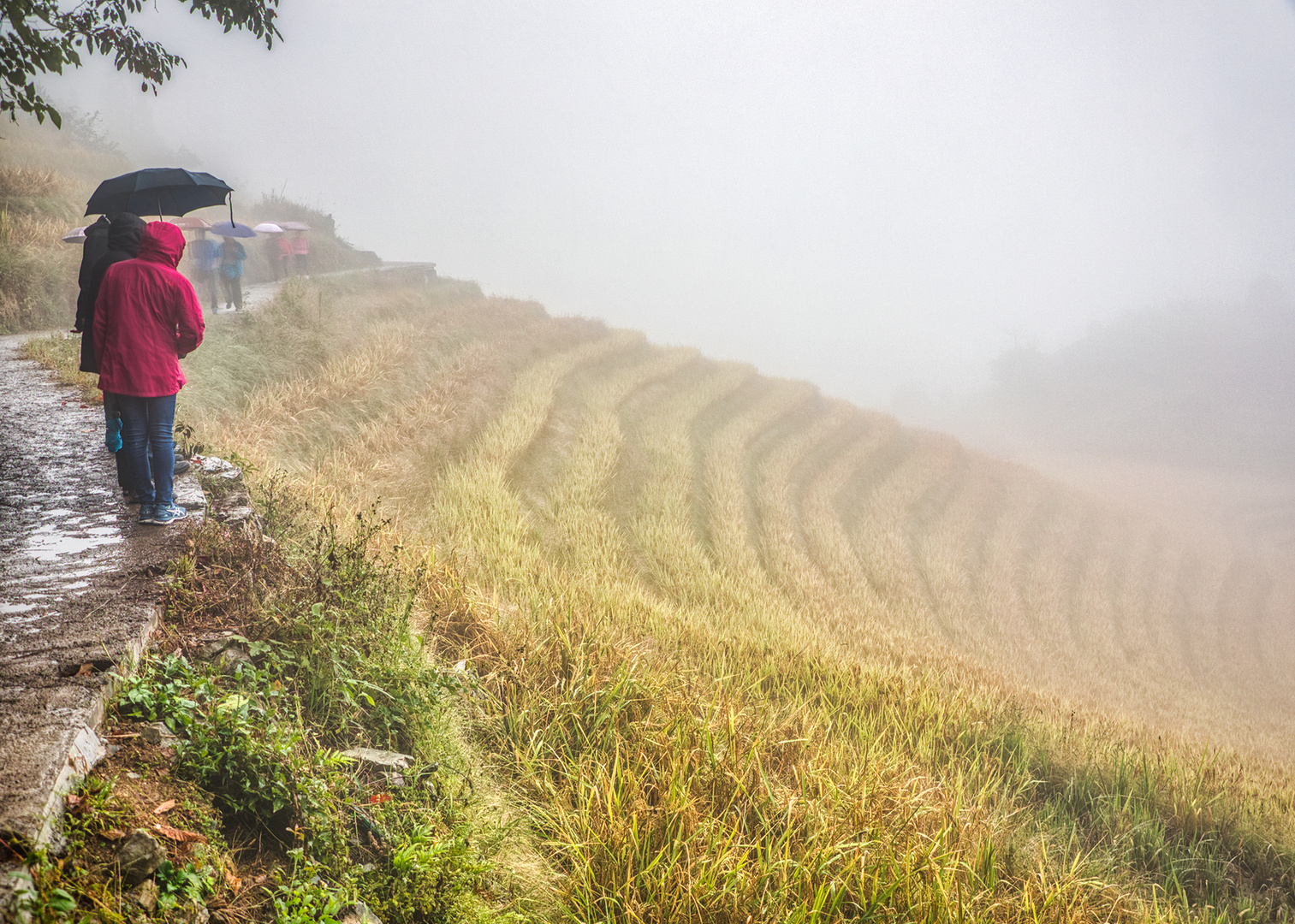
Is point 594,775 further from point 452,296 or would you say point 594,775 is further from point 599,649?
point 452,296

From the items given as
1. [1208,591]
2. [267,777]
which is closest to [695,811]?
[267,777]

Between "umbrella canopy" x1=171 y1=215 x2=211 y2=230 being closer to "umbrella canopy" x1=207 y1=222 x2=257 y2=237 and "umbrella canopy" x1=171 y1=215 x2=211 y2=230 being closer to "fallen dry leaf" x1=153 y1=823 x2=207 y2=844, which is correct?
"umbrella canopy" x1=207 y1=222 x2=257 y2=237

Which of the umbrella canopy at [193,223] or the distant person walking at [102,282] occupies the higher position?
the umbrella canopy at [193,223]

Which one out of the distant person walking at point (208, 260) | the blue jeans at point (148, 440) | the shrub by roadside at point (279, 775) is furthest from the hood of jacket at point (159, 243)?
the distant person walking at point (208, 260)

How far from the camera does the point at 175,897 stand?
5.56 ft

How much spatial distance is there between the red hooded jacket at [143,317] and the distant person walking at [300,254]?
42.7ft

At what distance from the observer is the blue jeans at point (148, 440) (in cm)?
386

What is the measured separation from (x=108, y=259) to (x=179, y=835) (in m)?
4.33

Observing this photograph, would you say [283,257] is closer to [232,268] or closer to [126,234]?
[232,268]

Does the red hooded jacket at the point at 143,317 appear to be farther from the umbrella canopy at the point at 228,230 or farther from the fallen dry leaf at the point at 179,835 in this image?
the umbrella canopy at the point at 228,230

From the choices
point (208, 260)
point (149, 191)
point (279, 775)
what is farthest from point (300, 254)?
point (279, 775)

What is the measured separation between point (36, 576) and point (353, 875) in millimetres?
2557

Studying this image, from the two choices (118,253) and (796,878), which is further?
(118,253)

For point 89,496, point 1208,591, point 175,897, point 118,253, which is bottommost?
point 1208,591
